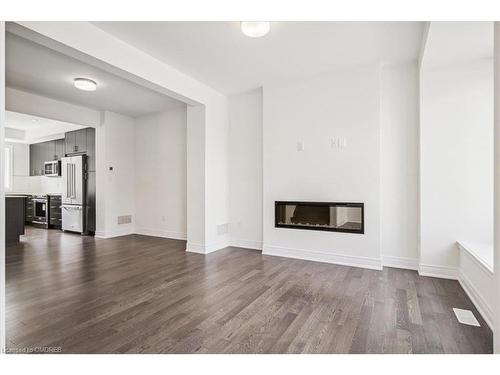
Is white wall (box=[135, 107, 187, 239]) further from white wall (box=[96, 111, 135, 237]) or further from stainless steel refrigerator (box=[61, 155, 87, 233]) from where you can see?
stainless steel refrigerator (box=[61, 155, 87, 233])

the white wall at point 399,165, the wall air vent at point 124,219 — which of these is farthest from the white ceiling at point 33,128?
the white wall at point 399,165

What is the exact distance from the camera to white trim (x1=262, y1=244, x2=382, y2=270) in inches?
139

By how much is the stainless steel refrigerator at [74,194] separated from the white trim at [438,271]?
6.56 meters

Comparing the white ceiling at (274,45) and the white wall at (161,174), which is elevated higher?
the white ceiling at (274,45)

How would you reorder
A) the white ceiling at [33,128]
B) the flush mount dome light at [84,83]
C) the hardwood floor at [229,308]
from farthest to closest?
the white ceiling at [33,128], the flush mount dome light at [84,83], the hardwood floor at [229,308]

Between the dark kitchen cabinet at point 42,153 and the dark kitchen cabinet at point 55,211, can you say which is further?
the dark kitchen cabinet at point 42,153

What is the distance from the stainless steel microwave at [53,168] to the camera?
6.92m

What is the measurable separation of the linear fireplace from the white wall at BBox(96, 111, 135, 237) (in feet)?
12.4

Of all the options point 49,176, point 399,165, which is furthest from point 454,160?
point 49,176

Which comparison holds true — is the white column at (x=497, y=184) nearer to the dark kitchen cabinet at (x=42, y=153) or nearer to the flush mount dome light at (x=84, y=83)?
the flush mount dome light at (x=84, y=83)

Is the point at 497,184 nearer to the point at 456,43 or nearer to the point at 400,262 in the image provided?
the point at 456,43

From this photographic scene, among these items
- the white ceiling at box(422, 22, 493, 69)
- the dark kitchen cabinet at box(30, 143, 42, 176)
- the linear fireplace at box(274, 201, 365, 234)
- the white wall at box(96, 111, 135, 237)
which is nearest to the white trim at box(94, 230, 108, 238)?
the white wall at box(96, 111, 135, 237)

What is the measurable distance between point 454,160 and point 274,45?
2.55m
